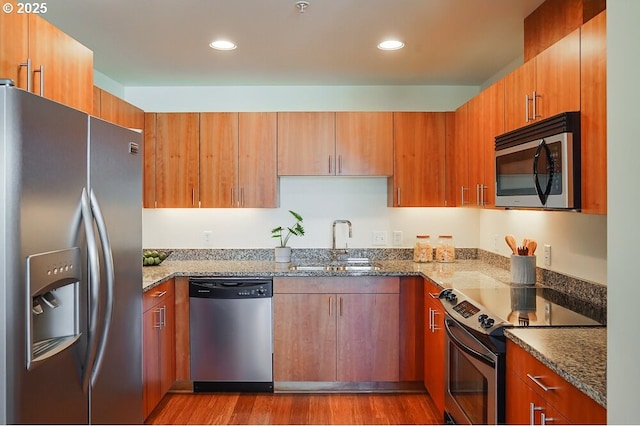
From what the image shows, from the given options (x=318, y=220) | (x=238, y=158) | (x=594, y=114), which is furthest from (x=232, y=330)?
(x=594, y=114)

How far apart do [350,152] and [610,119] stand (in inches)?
108

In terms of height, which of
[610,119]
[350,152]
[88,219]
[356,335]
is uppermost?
[350,152]

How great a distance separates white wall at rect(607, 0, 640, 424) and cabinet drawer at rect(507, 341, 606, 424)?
258 mm

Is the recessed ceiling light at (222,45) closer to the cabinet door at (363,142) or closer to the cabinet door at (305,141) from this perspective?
the cabinet door at (305,141)

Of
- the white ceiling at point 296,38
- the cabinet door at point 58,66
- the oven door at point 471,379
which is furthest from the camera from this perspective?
the white ceiling at point 296,38

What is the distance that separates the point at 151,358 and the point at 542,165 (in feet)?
8.03

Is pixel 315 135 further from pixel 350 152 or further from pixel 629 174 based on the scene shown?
pixel 629 174

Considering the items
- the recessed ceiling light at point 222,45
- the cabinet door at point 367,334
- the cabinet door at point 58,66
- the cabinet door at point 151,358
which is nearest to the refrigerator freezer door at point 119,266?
the cabinet door at point 58,66

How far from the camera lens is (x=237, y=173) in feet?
12.5

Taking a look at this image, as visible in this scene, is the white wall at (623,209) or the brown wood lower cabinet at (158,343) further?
the brown wood lower cabinet at (158,343)

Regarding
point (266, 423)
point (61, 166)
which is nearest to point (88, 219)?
point (61, 166)

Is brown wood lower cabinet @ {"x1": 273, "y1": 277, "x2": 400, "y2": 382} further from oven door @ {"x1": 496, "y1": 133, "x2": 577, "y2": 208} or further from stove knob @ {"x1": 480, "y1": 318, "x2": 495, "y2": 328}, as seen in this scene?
stove knob @ {"x1": 480, "y1": 318, "x2": 495, "y2": 328}

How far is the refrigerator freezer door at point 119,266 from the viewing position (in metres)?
1.67

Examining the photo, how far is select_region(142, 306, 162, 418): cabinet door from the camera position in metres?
2.80
